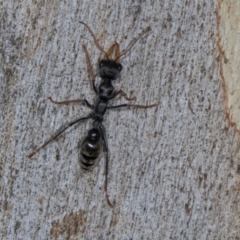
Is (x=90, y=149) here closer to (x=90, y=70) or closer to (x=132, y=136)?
(x=132, y=136)

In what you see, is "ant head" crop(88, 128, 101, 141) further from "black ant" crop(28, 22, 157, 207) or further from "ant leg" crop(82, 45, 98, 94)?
"ant leg" crop(82, 45, 98, 94)

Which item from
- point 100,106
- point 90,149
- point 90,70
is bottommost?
point 90,149

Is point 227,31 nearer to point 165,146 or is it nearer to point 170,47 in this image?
point 170,47

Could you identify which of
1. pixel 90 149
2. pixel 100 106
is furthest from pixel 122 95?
pixel 90 149

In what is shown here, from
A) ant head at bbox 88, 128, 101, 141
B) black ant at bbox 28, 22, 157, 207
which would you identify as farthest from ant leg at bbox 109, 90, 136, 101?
ant head at bbox 88, 128, 101, 141

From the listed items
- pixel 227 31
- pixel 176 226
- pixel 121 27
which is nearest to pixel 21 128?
pixel 121 27

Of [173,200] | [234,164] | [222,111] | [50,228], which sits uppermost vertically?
[222,111]

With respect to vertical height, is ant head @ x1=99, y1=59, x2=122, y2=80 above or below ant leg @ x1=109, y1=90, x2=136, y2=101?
above
